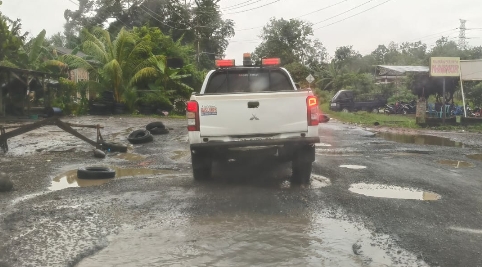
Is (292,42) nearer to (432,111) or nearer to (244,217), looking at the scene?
(432,111)

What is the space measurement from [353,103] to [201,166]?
93.6ft

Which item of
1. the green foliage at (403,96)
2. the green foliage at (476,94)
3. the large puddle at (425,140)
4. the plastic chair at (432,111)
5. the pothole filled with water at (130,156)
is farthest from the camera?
the green foliage at (403,96)

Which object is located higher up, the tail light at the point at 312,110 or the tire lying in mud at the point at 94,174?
the tail light at the point at 312,110

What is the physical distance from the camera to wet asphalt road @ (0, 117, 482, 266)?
436 cm

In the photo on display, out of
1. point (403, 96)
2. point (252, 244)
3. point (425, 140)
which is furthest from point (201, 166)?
→ point (403, 96)

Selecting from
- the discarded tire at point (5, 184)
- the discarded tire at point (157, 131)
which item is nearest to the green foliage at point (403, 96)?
the discarded tire at point (157, 131)

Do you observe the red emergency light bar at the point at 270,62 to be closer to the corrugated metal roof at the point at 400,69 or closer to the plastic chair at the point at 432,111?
the plastic chair at the point at 432,111

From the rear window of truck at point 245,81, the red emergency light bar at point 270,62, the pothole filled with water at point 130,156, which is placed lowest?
the pothole filled with water at point 130,156

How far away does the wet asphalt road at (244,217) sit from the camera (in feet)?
14.3

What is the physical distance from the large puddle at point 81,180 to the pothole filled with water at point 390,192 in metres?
3.59

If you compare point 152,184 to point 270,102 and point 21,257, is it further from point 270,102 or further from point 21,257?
point 21,257

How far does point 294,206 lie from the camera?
6.14 meters

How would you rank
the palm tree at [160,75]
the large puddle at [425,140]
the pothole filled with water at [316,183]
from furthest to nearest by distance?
the palm tree at [160,75], the large puddle at [425,140], the pothole filled with water at [316,183]

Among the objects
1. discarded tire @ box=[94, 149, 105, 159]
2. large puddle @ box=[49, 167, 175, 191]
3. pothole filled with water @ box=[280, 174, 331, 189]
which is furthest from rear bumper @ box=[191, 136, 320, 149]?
discarded tire @ box=[94, 149, 105, 159]
